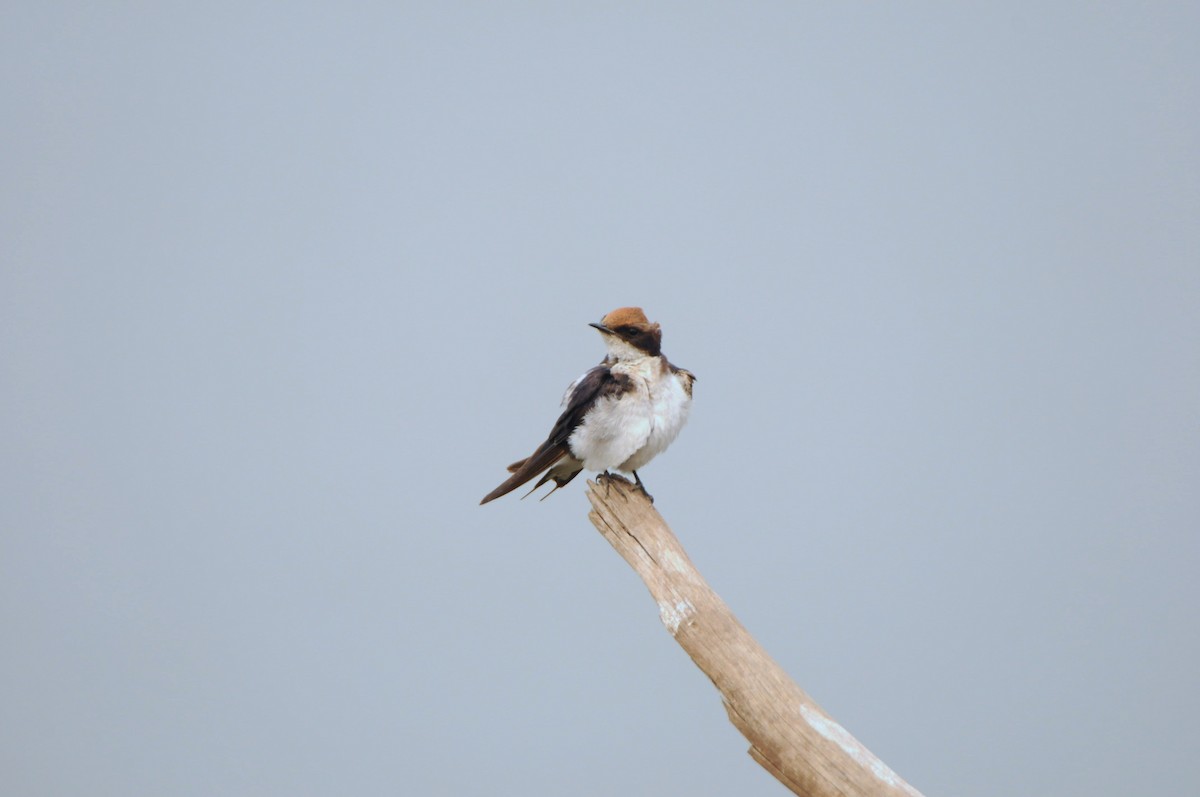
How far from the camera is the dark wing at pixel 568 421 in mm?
4820

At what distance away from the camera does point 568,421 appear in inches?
191

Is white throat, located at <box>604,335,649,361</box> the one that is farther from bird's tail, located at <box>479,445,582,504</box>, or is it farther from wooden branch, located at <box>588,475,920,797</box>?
wooden branch, located at <box>588,475,920,797</box>

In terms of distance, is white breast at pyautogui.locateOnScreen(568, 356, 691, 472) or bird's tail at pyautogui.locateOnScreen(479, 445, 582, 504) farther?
bird's tail at pyautogui.locateOnScreen(479, 445, 582, 504)

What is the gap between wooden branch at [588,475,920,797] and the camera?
153 inches

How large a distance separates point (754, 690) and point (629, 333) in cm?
158

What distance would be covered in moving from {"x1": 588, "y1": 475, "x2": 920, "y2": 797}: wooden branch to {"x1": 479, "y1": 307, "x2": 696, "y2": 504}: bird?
14.4 inches

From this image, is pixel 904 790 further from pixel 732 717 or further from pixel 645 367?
pixel 645 367

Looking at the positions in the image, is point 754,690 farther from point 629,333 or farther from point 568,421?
point 629,333

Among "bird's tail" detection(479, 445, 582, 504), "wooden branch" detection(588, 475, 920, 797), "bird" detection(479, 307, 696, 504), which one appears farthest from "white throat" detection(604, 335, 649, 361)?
"wooden branch" detection(588, 475, 920, 797)

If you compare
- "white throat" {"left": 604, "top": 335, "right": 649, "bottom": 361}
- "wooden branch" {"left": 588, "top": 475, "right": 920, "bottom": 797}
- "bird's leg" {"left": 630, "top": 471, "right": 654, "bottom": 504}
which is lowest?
"wooden branch" {"left": 588, "top": 475, "right": 920, "bottom": 797}

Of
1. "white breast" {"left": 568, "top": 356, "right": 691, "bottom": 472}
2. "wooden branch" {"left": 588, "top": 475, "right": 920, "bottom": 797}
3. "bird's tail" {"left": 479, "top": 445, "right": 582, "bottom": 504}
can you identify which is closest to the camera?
"wooden branch" {"left": 588, "top": 475, "right": 920, "bottom": 797}

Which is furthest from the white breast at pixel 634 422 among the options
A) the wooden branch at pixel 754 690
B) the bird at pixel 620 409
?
the wooden branch at pixel 754 690

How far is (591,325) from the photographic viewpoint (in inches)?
190

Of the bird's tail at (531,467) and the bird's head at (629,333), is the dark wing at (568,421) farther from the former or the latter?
the bird's head at (629,333)
